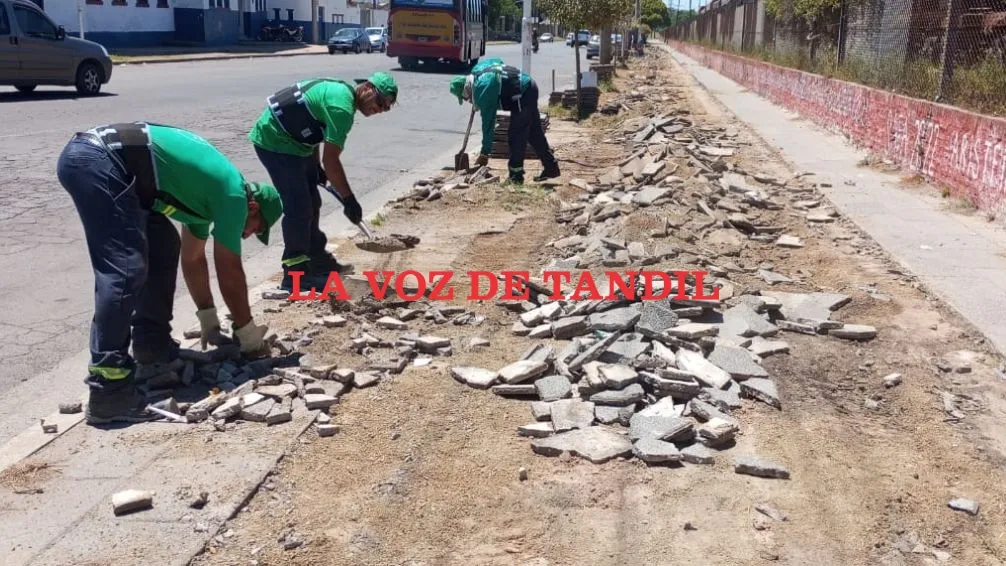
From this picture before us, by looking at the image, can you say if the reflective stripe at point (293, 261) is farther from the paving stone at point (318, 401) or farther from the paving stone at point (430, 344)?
the paving stone at point (318, 401)

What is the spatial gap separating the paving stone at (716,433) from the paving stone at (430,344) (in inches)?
67.5

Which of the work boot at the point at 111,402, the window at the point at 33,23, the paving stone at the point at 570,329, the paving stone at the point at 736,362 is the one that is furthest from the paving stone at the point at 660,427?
the window at the point at 33,23

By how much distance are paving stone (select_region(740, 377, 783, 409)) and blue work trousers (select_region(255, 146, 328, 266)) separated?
3.41 meters

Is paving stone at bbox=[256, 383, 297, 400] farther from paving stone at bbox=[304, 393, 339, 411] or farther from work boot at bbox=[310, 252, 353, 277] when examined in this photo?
work boot at bbox=[310, 252, 353, 277]

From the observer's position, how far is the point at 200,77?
86.1 feet

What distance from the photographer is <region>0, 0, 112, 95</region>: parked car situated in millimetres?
18234

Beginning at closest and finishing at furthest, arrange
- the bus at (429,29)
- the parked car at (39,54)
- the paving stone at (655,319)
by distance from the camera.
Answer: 1. the paving stone at (655,319)
2. the parked car at (39,54)
3. the bus at (429,29)

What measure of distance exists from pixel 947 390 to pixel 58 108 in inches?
645

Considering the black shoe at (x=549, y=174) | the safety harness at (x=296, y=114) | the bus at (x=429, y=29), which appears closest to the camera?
the safety harness at (x=296, y=114)

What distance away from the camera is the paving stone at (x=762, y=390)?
4.74 metres

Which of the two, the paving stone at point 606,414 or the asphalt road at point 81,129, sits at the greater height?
the asphalt road at point 81,129

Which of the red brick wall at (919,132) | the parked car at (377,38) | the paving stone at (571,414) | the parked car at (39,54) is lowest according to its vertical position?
the paving stone at (571,414)

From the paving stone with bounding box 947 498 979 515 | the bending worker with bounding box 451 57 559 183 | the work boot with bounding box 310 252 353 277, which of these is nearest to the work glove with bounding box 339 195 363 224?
the work boot with bounding box 310 252 353 277

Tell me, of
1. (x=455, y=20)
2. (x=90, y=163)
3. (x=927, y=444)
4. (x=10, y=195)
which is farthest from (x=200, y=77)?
(x=927, y=444)
